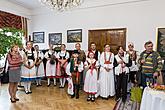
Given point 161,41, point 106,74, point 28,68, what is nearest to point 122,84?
point 106,74

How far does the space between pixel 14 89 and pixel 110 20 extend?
12.3 ft

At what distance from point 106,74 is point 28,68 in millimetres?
2313

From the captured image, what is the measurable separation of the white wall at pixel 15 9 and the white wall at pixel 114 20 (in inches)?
15.3

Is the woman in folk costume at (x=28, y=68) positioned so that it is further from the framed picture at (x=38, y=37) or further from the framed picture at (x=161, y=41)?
the framed picture at (x=161, y=41)

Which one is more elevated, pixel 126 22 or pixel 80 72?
pixel 126 22

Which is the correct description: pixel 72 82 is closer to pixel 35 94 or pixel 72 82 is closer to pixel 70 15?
pixel 35 94

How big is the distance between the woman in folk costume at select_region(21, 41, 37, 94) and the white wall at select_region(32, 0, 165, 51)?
203 cm

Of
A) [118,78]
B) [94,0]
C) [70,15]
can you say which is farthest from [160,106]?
[70,15]

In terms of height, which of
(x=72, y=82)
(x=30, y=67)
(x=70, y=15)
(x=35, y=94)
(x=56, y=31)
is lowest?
(x=35, y=94)

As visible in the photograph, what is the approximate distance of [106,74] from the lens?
5.16 meters

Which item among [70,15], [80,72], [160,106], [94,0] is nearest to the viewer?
[160,106]

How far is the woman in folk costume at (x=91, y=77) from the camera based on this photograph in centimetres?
499

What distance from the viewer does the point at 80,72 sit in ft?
17.3

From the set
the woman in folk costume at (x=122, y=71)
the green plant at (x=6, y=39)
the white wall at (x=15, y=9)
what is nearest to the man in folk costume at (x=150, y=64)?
the woman in folk costume at (x=122, y=71)
